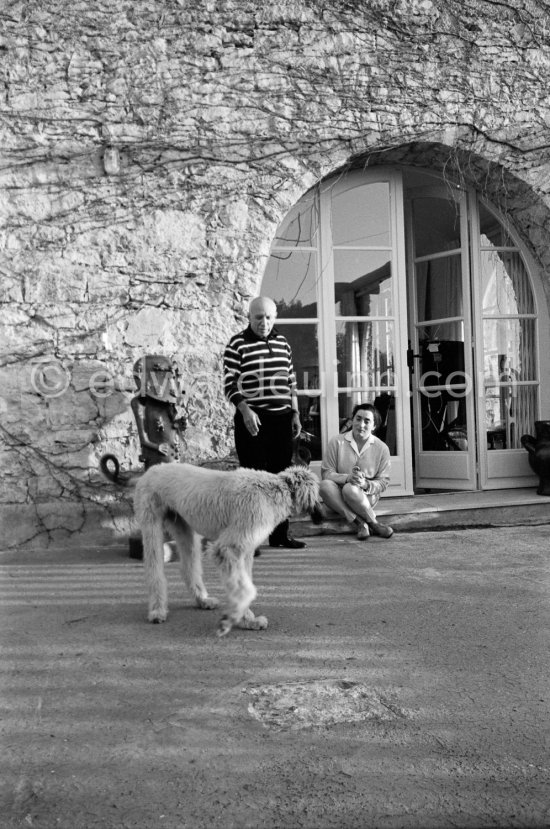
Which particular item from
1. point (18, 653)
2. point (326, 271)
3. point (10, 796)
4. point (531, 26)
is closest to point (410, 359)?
point (326, 271)

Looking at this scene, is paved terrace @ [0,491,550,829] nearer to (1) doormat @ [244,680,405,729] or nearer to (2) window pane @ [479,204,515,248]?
(1) doormat @ [244,680,405,729]

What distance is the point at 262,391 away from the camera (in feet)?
17.1

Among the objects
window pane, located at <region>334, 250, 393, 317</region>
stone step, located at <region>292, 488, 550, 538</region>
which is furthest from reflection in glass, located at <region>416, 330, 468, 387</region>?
stone step, located at <region>292, 488, 550, 538</region>

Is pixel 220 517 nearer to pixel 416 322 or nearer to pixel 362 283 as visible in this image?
pixel 362 283

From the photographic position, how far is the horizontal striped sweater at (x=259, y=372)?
17.1 feet

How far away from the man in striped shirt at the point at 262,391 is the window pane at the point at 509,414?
8.42ft

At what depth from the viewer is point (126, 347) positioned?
584 cm

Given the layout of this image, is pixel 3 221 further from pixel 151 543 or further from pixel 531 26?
pixel 531 26

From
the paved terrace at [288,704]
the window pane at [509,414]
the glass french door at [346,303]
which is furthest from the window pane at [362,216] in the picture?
the paved terrace at [288,704]

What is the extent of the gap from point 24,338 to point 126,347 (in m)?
0.76

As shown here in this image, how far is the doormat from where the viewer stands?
8.21 feet

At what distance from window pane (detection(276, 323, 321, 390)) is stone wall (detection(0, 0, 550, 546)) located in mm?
802

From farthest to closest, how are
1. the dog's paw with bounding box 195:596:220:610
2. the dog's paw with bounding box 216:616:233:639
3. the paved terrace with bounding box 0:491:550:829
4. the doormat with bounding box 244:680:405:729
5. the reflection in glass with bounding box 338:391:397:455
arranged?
the reflection in glass with bounding box 338:391:397:455 → the dog's paw with bounding box 195:596:220:610 → the dog's paw with bounding box 216:616:233:639 → the doormat with bounding box 244:680:405:729 → the paved terrace with bounding box 0:491:550:829

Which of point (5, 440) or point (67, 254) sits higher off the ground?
point (67, 254)
